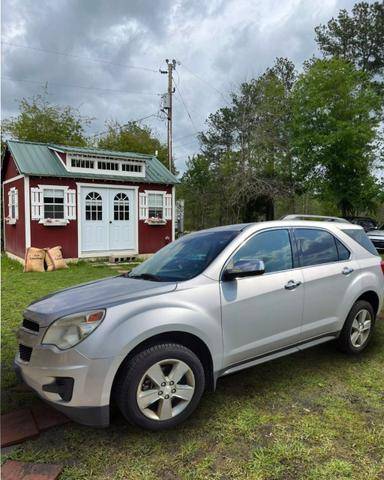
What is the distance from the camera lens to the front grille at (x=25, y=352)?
2728 mm

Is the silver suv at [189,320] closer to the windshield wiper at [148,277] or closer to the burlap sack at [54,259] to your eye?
the windshield wiper at [148,277]

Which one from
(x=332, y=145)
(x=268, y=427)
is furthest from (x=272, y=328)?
(x=332, y=145)

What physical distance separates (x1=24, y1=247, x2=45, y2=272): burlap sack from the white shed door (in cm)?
180

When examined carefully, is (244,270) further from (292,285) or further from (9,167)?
(9,167)

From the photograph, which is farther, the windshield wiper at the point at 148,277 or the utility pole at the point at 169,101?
the utility pole at the point at 169,101

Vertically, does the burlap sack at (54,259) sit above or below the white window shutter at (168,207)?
below

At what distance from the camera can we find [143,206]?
13.7 metres

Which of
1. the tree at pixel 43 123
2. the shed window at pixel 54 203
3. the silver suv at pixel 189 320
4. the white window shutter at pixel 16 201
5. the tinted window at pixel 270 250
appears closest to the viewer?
the silver suv at pixel 189 320

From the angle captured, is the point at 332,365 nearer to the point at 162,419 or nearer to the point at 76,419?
the point at 162,419

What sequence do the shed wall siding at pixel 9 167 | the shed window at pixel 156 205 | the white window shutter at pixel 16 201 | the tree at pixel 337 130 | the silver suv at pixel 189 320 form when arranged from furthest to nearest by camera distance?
the tree at pixel 337 130 < the shed window at pixel 156 205 < the shed wall siding at pixel 9 167 < the white window shutter at pixel 16 201 < the silver suv at pixel 189 320

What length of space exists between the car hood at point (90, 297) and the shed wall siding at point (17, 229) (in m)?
10.0

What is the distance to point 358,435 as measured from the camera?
269cm

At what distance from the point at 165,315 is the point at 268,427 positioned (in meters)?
1.15

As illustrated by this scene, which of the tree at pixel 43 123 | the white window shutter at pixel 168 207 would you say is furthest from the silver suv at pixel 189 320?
the tree at pixel 43 123
